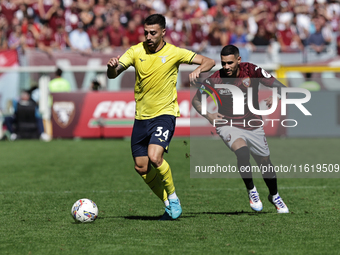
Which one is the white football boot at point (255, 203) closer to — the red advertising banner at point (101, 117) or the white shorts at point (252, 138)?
the white shorts at point (252, 138)

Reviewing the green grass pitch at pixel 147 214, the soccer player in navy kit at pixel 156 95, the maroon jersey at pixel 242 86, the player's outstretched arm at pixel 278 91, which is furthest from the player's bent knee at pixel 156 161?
the player's outstretched arm at pixel 278 91

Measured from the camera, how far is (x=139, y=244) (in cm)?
514

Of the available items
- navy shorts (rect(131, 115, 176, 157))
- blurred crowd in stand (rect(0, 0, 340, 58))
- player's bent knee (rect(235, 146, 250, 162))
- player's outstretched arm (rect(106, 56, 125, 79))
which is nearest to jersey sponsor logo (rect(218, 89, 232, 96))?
player's bent knee (rect(235, 146, 250, 162))

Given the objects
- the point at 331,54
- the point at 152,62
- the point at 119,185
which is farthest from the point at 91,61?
the point at 152,62

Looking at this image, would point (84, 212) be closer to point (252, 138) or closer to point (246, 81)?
point (252, 138)

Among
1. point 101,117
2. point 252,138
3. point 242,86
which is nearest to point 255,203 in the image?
point 252,138

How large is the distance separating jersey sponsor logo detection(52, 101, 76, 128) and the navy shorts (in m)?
11.1

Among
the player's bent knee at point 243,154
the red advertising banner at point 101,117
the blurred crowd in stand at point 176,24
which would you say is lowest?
the red advertising banner at point 101,117

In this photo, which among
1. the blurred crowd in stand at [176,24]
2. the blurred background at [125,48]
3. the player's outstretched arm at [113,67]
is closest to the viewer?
the player's outstretched arm at [113,67]

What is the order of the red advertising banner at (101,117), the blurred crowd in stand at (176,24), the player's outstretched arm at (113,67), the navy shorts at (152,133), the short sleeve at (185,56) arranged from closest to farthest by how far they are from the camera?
the player's outstretched arm at (113,67)
the navy shorts at (152,133)
the short sleeve at (185,56)
the red advertising banner at (101,117)
the blurred crowd in stand at (176,24)

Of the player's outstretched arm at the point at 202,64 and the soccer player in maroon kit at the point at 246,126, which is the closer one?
the player's outstretched arm at the point at 202,64

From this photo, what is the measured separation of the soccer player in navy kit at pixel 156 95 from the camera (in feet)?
21.0

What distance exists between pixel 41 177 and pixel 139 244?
5734 millimetres

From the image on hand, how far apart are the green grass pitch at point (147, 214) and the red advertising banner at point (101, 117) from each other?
4.36 metres
